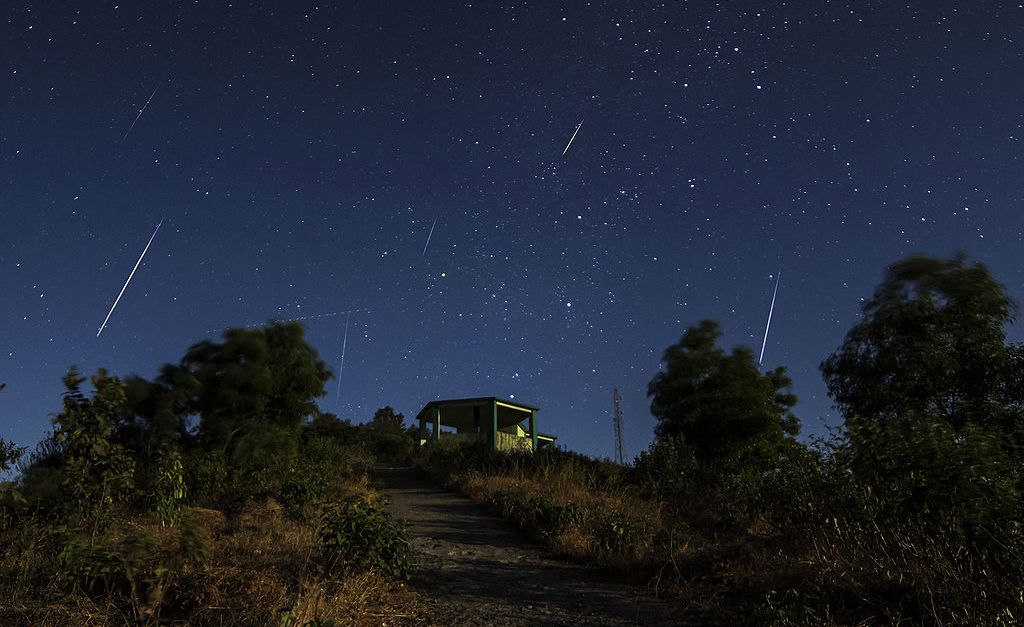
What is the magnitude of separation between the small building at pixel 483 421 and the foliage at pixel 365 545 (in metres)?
20.8

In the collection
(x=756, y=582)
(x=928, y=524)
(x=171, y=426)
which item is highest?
(x=171, y=426)

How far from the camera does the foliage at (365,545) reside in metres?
6.28

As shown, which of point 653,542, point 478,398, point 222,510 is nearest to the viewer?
point 653,542

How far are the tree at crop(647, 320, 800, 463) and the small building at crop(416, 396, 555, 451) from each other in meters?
6.72

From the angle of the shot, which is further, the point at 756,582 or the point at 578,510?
the point at 578,510

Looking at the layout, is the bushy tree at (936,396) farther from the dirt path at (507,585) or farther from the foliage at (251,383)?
the foliage at (251,383)

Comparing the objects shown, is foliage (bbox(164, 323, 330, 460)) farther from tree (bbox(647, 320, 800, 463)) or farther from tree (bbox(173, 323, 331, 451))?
tree (bbox(647, 320, 800, 463))

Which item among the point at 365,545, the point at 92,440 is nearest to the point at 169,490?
the point at 92,440

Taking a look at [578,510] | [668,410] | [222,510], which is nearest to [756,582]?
[578,510]

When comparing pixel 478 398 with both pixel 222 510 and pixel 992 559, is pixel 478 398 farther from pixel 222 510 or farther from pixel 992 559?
pixel 992 559

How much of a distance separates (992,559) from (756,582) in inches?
78.5

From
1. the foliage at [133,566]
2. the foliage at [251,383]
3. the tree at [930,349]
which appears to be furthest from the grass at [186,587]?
the tree at [930,349]

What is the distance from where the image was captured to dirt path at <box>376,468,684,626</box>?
579 cm

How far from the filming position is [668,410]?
974 inches
